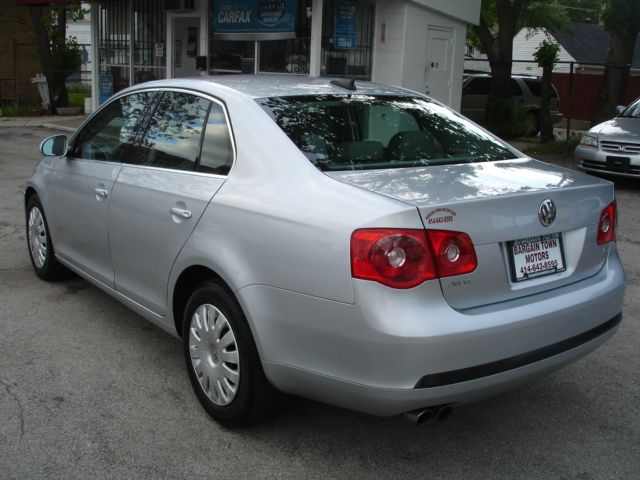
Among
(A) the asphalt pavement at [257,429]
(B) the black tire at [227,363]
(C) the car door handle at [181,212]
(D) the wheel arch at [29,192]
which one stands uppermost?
(C) the car door handle at [181,212]

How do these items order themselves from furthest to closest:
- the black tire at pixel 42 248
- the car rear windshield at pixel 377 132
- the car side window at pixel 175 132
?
the black tire at pixel 42 248, the car side window at pixel 175 132, the car rear windshield at pixel 377 132

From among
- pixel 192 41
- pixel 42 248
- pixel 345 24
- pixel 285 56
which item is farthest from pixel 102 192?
pixel 192 41

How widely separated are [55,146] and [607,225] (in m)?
3.67

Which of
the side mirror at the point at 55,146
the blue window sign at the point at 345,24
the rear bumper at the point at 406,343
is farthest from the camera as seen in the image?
the blue window sign at the point at 345,24

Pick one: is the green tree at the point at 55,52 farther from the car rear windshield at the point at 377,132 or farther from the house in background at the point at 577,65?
the car rear windshield at the point at 377,132

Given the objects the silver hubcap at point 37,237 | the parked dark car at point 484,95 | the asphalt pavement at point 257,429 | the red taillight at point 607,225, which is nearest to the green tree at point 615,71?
the parked dark car at point 484,95

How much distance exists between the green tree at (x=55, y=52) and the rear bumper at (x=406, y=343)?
20401mm

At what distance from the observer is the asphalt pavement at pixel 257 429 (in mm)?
3383

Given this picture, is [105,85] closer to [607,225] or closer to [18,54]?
[18,54]

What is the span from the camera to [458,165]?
380cm

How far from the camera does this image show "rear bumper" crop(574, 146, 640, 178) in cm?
1072

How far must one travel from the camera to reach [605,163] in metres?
11.1

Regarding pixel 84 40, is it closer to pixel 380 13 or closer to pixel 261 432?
pixel 380 13

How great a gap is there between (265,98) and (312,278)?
4.10 ft
